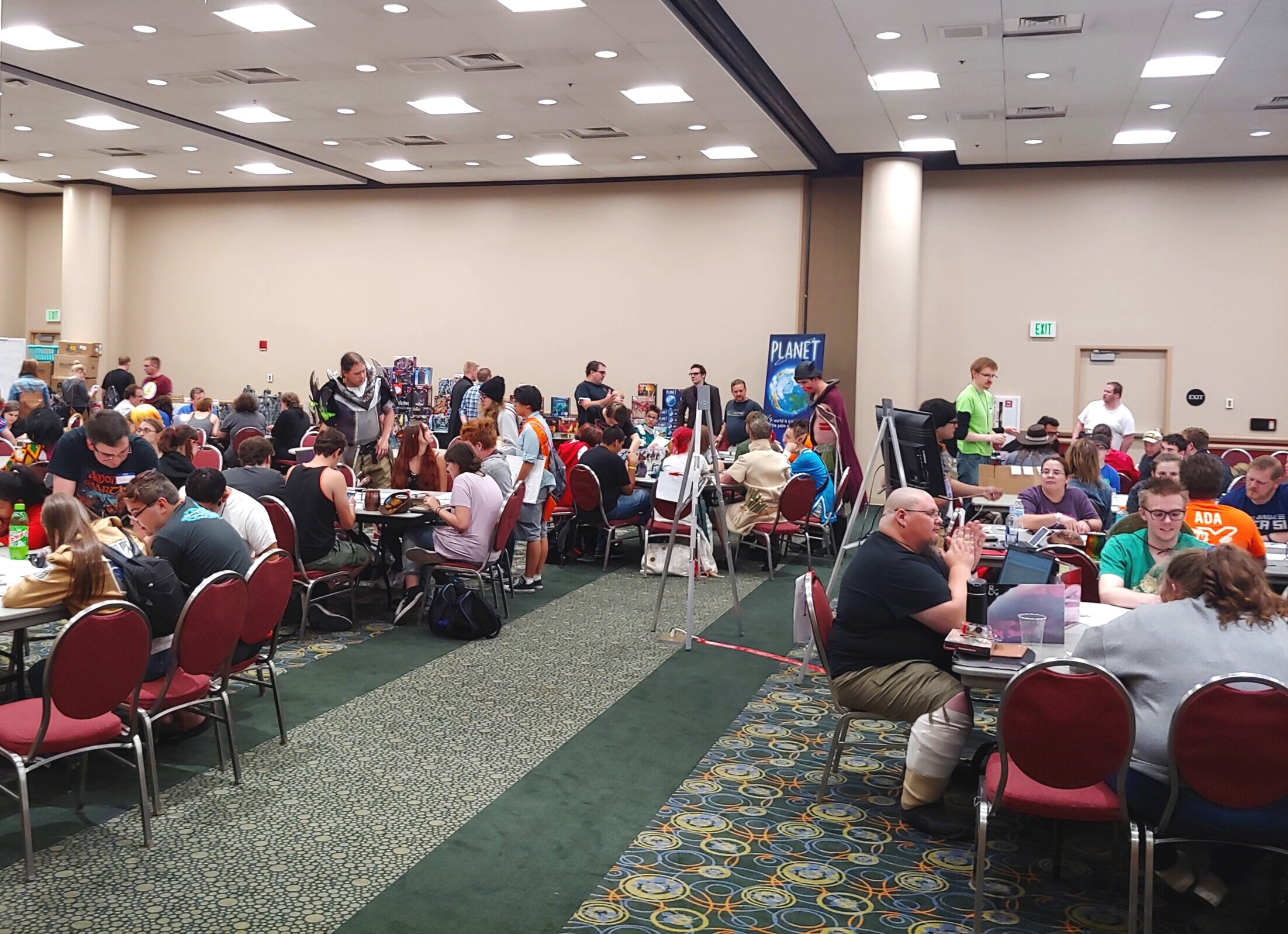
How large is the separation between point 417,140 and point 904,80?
19.3 feet

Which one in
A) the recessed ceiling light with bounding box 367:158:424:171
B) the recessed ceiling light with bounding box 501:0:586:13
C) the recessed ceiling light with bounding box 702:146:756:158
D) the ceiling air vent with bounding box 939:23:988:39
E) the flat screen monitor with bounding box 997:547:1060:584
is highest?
the recessed ceiling light with bounding box 367:158:424:171

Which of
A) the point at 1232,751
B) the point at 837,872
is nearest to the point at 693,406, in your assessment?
the point at 837,872

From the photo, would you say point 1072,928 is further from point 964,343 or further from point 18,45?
point 964,343

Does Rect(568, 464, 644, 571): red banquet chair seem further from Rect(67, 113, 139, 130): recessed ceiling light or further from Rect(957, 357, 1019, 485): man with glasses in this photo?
Rect(67, 113, 139, 130): recessed ceiling light

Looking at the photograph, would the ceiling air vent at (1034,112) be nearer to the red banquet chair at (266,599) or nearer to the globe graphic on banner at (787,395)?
the globe graphic on banner at (787,395)

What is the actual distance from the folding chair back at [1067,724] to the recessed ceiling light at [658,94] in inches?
318

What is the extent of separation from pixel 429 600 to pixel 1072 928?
4898 millimetres

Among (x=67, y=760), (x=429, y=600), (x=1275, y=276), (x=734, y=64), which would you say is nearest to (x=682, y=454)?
(x=429, y=600)

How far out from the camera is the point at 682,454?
880 cm

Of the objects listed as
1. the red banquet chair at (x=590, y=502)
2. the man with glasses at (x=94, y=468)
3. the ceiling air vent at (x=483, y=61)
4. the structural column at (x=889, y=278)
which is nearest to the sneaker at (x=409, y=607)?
the man with glasses at (x=94, y=468)

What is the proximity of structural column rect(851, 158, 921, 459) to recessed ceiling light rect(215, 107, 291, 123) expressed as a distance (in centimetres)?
673

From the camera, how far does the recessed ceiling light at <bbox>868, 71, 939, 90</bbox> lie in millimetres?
9422

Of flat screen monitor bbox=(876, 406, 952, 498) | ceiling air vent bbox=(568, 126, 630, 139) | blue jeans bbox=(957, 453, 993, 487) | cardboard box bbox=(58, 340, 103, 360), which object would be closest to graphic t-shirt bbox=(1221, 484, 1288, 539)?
flat screen monitor bbox=(876, 406, 952, 498)

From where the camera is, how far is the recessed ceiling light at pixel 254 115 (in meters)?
11.5
